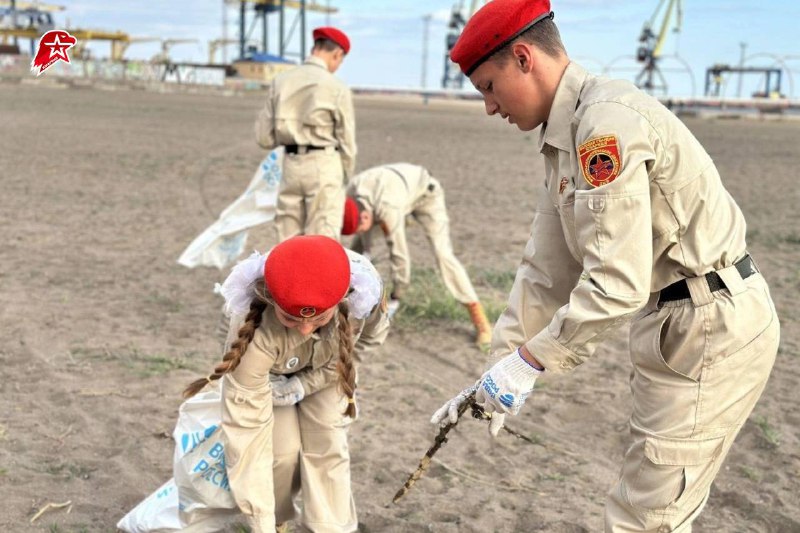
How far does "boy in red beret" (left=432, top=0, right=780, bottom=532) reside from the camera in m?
2.13

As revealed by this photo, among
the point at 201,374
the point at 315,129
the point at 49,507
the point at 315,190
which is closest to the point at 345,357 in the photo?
the point at 49,507

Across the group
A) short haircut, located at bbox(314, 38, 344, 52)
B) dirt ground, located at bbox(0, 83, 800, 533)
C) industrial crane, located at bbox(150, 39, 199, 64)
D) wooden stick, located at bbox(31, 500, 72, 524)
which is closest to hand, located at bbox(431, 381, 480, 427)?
dirt ground, located at bbox(0, 83, 800, 533)

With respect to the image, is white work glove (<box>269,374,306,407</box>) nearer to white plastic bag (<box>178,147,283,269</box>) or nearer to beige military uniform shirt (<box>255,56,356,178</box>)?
beige military uniform shirt (<box>255,56,356,178</box>)

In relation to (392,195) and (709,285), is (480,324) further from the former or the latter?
(709,285)

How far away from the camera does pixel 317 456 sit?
10.8 feet

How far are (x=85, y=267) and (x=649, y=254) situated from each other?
6180mm

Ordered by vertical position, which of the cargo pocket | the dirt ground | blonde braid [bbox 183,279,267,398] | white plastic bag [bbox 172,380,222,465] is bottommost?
the dirt ground

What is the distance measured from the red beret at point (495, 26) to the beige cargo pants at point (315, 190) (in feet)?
13.1

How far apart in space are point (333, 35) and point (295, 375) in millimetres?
3762

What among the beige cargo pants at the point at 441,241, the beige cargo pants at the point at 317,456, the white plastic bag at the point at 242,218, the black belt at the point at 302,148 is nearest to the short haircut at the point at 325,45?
the black belt at the point at 302,148

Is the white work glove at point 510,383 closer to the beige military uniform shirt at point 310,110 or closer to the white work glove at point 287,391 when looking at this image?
the white work glove at point 287,391

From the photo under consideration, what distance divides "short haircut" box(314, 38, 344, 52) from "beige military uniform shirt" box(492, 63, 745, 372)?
167 inches

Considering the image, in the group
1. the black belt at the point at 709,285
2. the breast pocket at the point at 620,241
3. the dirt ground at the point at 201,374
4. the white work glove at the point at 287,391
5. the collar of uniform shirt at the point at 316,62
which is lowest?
the dirt ground at the point at 201,374

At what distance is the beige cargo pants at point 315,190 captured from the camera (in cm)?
630
